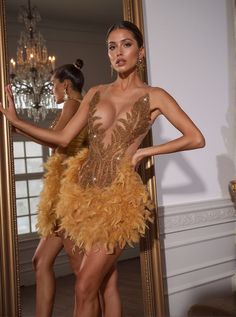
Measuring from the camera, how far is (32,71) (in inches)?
93.7

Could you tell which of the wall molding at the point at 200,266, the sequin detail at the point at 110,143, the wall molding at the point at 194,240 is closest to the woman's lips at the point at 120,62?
the sequin detail at the point at 110,143

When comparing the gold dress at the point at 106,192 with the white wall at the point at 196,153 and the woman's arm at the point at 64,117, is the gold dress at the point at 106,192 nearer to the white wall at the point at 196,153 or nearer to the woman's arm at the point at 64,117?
the woman's arm at the point at 64,117

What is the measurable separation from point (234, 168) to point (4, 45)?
2.06 meters

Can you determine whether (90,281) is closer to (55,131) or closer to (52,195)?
(52,195)

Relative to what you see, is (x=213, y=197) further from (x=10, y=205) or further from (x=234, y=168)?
(x=10, y=205)

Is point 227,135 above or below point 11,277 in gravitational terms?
above

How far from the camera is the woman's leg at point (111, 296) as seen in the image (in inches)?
88.7

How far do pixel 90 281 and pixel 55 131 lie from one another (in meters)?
0.72

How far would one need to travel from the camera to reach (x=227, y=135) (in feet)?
11.5

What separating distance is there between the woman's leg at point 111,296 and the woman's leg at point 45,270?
281mm

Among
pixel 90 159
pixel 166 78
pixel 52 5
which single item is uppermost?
pixel 52 5

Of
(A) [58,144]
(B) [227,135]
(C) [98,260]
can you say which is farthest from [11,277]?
(B) [227,135]

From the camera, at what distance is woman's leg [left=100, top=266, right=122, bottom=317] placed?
225 cm

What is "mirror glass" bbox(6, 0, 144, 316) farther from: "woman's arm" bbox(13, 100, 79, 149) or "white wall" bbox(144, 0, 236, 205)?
"white wall" bbox(144, 0, 236, 205)
